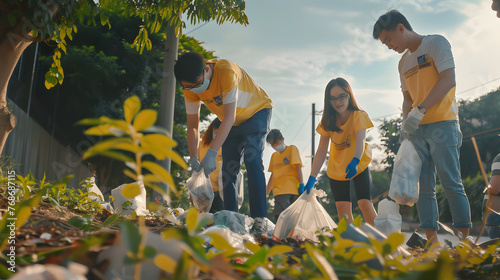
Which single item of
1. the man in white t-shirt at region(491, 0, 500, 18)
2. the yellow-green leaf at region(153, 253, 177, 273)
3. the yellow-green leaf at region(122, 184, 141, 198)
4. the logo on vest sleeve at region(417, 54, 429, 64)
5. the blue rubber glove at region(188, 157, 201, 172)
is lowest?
the blue rubber glove at region(188, 157, 201, 172)

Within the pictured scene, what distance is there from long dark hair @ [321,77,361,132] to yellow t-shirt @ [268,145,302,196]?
7.96 feet

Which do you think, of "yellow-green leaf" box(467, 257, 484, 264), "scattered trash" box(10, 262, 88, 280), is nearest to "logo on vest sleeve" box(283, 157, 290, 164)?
"yellow-green leaf" box(467, 257, 484, 264)

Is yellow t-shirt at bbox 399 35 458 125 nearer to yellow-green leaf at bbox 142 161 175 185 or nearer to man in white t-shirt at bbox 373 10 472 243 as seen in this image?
man in white t-shirt at bbox 373 10 472 243

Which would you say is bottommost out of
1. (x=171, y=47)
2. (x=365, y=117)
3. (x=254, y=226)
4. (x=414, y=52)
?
(x=254, y=226)

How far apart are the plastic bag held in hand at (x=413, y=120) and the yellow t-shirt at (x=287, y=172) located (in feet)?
10.8

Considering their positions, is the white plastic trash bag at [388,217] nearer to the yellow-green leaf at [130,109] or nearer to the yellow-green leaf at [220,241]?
the yellow-green leaf at [220,241]

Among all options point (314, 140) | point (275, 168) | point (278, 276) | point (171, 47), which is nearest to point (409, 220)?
point (314, 140)

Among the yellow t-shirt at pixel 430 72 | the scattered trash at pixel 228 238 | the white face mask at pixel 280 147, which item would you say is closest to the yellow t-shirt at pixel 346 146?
the yellow t-shirt at pixel 430 72

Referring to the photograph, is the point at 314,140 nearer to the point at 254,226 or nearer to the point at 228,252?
the point at 254,226

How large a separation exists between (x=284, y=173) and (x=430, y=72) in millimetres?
3575

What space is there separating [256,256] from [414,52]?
2.74 meters

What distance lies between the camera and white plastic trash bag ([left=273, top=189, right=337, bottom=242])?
2.46m

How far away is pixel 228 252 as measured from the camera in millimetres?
623

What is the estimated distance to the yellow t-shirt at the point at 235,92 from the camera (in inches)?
118
